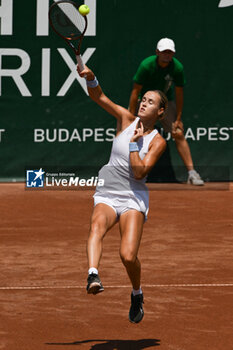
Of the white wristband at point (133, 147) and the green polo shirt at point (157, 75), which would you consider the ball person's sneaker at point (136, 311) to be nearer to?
the white wristband at point (133, 147)

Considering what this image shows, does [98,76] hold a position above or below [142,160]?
below

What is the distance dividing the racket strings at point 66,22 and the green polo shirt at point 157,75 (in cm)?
499

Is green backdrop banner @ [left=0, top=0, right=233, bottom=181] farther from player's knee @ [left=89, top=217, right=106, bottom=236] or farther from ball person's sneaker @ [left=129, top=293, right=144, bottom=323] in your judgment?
player's knee @ [left=89, top=217, right=106, bottom=236]

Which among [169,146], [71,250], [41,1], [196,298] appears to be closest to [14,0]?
[41,1]

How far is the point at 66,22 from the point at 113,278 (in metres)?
2.39

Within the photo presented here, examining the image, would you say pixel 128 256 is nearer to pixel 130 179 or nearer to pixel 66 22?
pixel 130 179

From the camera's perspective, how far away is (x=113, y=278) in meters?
7.34

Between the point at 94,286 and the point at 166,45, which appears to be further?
the point at 166,45

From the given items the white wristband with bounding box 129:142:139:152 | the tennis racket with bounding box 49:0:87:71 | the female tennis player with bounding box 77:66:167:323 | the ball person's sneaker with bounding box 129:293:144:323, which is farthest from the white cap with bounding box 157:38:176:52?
the ball person's sneaker with bounding box 129:293:144:323

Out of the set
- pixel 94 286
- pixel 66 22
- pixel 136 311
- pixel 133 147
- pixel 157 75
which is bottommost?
pixel 136 311

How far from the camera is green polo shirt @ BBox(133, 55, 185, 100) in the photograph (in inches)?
451

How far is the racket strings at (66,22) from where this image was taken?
20.7ft

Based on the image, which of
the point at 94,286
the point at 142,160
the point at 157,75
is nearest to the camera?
the point at 94,286

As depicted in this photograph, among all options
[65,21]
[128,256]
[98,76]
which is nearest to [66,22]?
[65,21]
